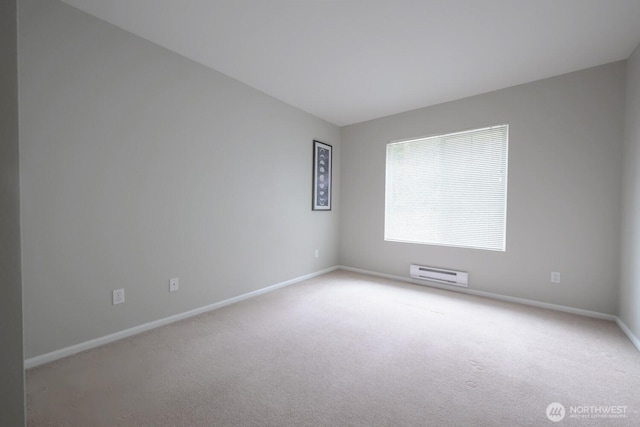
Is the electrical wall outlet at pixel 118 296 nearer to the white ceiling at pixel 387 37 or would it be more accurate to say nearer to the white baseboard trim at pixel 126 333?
the white baseboard trim at pixel 126 333

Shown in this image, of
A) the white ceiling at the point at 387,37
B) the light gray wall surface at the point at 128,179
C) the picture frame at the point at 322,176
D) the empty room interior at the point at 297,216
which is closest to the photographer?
the empty room interior at the point at 297,216

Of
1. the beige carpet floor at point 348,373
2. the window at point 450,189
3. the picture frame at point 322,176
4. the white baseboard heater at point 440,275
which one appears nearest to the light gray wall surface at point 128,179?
the beige carpet floor at point 348,373

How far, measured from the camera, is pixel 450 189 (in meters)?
3.65

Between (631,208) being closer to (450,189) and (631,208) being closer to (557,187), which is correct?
(557,187)

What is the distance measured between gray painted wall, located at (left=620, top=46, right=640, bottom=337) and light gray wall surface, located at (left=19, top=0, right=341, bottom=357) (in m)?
3.67

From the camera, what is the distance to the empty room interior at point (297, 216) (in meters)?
1.54

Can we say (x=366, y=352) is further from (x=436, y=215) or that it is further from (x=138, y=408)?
(x=436, y=215)

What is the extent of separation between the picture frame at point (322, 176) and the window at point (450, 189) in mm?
999

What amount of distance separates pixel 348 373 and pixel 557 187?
3078 millimetres

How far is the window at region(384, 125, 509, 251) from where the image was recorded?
10.8 feet

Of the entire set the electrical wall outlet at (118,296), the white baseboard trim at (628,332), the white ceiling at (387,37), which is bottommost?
the white baseboard trim at (628,332)

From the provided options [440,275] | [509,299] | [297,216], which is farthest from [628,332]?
[297,216]

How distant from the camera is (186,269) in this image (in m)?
2.64

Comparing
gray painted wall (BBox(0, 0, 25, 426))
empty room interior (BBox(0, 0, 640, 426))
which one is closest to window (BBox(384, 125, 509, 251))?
empty room interior (BBox(0, 0, 640, 426))
